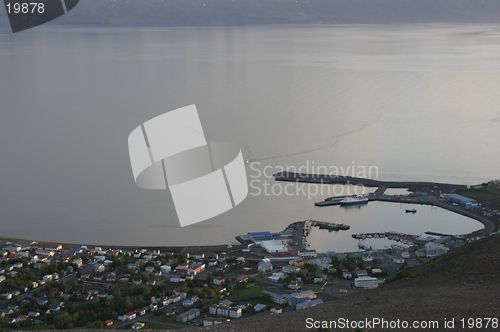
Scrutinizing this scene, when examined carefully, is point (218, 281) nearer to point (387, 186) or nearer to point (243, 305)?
point (243, 305)

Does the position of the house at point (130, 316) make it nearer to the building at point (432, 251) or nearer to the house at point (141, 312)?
the house at point (141, 312)

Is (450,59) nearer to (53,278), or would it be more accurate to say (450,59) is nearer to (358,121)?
(358,121)

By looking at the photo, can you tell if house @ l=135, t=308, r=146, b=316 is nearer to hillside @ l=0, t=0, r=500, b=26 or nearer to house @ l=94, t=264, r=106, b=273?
house @ l=94, t=264, r=106, b=273

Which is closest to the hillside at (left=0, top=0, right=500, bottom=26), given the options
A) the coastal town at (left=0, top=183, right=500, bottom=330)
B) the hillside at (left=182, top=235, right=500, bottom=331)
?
the coastal town at (left=0, top=183, right=500, bottom=330)

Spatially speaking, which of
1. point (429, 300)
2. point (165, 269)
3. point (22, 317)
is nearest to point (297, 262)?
point (165, 269)

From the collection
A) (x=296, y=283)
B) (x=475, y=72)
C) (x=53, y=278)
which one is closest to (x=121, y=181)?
(x=53, y=278)

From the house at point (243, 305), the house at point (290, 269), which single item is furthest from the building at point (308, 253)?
the house at point (243, 305)
